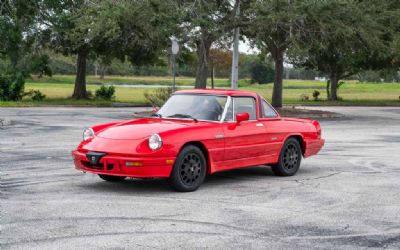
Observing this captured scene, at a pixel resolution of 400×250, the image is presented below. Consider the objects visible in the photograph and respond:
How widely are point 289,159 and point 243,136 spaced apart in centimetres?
136

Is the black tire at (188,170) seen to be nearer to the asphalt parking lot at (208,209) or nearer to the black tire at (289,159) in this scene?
the asphalt parking lot at (208,209)

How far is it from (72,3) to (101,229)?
30906 mm

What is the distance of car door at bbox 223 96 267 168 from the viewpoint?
9977 mm

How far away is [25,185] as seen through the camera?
9445 mm

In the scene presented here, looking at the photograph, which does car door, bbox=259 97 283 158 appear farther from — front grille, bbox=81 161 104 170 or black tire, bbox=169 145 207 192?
front grille, bbox=81 161 104 170

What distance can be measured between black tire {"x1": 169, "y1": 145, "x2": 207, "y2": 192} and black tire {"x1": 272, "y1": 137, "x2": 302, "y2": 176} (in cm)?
193

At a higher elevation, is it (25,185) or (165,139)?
(165,139)

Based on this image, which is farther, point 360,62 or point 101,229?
point 360,62

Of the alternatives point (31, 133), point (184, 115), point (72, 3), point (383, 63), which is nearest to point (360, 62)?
point (383, 63)

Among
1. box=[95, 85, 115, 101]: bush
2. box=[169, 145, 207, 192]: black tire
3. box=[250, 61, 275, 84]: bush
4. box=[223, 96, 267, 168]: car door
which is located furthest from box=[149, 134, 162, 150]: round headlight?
box=[250, 61, 275, 84]: bush

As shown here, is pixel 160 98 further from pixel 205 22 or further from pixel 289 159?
pixel 289 159

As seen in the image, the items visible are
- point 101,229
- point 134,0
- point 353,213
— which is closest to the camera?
point 101,229

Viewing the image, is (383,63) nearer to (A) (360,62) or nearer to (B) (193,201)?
(A) (360,62)

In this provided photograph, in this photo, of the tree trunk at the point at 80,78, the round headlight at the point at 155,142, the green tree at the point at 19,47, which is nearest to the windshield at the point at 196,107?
the round headlight at the point at 155,142
